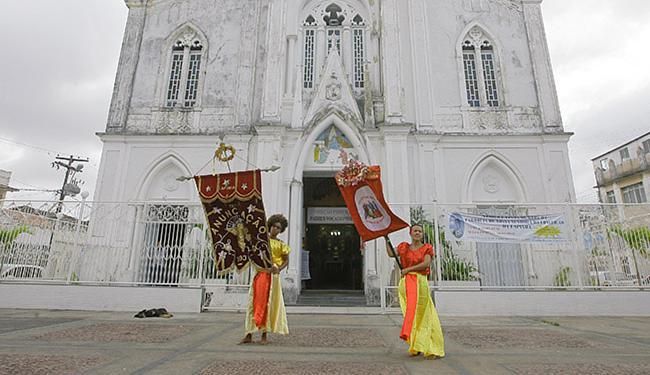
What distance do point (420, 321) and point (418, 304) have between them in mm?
176

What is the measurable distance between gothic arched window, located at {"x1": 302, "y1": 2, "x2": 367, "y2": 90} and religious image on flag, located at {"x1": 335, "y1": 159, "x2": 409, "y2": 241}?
9333mm

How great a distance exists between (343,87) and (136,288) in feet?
28.4

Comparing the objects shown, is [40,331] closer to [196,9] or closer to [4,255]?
[4,255]

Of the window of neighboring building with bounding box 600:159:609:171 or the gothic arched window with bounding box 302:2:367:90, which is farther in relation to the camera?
the window of neighboring building with bounding box 600:159:609:171

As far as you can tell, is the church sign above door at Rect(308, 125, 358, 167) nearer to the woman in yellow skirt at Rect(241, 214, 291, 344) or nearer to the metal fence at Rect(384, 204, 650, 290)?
the metal fence at Rect(384, 204, 650, 290)

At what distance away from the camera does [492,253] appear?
26.4ft

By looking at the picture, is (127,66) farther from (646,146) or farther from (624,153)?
(624,153)

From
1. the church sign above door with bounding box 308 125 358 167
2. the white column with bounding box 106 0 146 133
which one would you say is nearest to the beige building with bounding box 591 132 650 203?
the church sign above door with bounding box 308 125 358 167

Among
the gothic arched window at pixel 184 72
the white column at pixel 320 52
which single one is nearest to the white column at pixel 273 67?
the white column at pixel 320 52

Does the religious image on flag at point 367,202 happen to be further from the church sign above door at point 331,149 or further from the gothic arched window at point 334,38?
the gothic arched window at point 334,38

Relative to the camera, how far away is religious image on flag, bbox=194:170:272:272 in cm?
487

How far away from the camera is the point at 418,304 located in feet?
13.1

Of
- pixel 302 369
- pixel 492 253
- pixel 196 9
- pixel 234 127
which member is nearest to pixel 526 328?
pixel 492 253

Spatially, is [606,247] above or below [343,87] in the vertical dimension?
below
